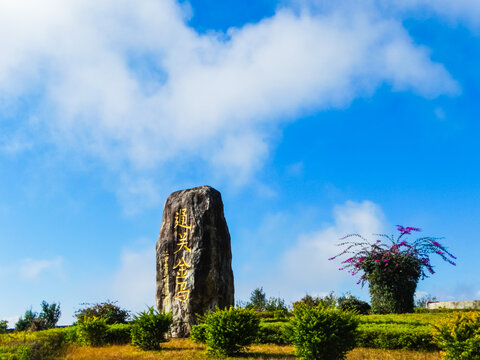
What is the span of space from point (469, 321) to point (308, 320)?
2808mm

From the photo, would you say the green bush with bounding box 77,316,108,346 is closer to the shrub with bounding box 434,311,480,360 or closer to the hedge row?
the hedge row

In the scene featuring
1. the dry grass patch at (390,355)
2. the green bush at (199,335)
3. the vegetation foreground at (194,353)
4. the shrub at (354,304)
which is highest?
the shrub at (354,304)

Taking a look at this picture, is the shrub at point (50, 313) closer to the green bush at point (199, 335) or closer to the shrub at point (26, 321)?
the shrub at point (26, 321)

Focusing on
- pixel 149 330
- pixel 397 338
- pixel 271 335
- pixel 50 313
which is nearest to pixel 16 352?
pixel 149 330

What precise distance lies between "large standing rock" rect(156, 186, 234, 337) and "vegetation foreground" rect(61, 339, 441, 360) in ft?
3.61

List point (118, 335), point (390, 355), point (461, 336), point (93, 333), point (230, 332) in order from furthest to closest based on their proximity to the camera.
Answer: point (118, 335) < point (93, 333) < point (390, 355) < point (230, 332) < point (461, 336)

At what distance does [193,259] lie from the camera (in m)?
12.4

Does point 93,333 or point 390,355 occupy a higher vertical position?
point 93,333

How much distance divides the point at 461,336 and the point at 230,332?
4.49m

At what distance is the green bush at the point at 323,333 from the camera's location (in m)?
7.73

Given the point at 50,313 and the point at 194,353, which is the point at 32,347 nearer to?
the point at 194,353

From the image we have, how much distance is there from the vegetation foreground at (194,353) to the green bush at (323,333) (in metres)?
1.25

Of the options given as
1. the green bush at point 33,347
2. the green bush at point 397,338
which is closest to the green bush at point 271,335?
the green bush at point 397,338

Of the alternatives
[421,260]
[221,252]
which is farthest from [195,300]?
[421,260]
